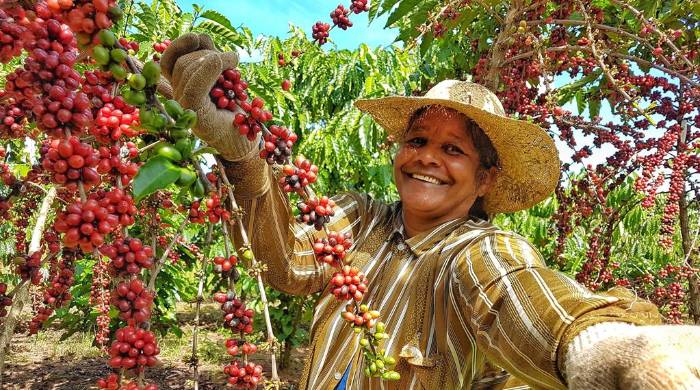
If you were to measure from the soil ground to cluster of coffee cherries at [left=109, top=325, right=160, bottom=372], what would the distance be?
3.91 meters

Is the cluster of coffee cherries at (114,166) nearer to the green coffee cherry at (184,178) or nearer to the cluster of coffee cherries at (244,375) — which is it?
the green coffee cherry at (184,178)

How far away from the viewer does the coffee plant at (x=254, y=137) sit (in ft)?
2.59

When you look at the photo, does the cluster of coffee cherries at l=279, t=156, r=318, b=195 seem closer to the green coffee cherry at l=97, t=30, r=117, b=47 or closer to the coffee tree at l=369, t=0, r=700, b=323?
the green coffee cherry at l=97, t=30, r=117, b=47

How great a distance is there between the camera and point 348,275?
4.03 feet

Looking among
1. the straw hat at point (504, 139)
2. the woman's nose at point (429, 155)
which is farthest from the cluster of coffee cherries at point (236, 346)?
the straw hat at point (504, 139)

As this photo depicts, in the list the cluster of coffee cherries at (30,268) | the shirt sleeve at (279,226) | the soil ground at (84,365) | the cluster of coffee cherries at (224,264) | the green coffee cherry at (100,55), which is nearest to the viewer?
the green coffee cherry at (100,55)

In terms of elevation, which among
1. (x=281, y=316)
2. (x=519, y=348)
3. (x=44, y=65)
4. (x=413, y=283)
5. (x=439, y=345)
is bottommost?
(x=281, y=316)

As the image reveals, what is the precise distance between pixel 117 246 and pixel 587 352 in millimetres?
806

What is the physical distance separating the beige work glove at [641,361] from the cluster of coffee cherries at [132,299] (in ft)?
2.40

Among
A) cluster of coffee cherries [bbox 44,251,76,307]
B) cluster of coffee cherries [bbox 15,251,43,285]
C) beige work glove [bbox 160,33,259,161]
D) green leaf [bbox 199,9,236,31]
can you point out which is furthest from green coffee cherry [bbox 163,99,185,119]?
green leaf [bbox 199,9,236,31]

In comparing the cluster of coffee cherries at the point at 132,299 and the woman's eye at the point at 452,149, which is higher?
the woman's eye at the point at 452,149

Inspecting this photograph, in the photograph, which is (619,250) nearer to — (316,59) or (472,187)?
(316,59)

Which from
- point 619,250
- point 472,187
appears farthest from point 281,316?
point 619,250

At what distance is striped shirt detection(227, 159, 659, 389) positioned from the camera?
3.21ft
